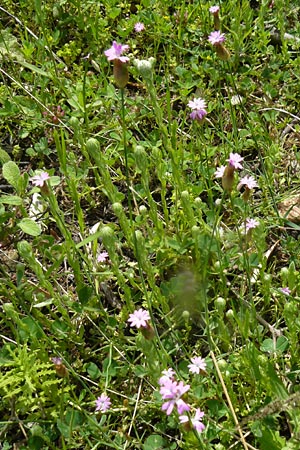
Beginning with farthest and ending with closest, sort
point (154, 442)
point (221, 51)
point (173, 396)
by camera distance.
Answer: point (221, 51)
point (154, 442)
point (173, 396)

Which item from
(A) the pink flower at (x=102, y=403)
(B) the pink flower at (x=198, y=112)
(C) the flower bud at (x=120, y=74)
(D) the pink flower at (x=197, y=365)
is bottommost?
(A) the pink flower at (x=102, y=403)

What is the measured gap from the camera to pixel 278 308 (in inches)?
70.5

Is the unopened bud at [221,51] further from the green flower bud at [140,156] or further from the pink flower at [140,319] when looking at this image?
the pink flower at [140,319]

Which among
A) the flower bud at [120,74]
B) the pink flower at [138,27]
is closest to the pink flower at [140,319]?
the flower bud at [120,74]

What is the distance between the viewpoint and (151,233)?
1.87 meters

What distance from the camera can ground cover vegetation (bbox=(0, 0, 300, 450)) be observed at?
156cm

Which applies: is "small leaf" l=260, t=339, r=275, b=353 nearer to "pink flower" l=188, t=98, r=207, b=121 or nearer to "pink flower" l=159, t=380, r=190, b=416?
"pink flower" l=159, t=380, r=190, b=416

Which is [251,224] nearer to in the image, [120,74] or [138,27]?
[120,74]

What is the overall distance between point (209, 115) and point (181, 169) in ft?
1.28

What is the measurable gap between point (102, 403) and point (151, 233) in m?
0.51

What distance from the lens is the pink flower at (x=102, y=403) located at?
1.60 metres

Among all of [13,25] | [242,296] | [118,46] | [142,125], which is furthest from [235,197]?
[13,25]

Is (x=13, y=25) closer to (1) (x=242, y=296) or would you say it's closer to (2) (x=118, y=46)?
(2) (x=118, y=46)

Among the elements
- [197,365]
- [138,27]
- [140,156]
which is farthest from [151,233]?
[138,27]
